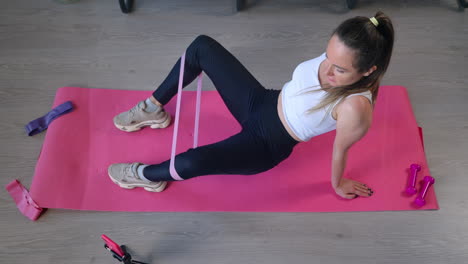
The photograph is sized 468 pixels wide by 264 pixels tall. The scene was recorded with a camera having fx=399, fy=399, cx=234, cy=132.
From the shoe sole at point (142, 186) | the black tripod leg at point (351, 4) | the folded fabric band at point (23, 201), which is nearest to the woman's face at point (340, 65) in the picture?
the shoe sole at point (142, 186)

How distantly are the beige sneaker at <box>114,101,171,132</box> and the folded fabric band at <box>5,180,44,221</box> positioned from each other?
426 mm

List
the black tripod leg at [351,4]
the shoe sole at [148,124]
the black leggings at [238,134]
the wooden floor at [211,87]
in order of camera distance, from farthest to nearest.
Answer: the black tripod leg at [351,4] < the shoe sole at [148,124] < the wooden floor at [211,87] < the black leggings at [238,134]

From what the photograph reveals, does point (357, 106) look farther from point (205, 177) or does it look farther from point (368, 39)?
point (205, 177)

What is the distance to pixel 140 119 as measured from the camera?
1627 mm

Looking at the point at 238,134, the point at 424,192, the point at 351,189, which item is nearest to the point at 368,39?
the point at 238,134

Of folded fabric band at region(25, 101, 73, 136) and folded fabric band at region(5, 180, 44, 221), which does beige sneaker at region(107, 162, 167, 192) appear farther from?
folded fabric band at region(25, 101, 73, 136)

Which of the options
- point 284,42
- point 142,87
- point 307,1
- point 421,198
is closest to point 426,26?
point 307,1

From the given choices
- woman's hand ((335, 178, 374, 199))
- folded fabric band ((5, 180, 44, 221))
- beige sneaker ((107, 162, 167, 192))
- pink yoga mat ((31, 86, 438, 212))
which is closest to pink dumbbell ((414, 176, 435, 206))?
pink yoga mat ((31, 86, 438, 212))

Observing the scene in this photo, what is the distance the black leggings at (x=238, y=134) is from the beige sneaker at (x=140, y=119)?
25 centimetres

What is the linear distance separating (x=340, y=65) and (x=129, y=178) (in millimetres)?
873

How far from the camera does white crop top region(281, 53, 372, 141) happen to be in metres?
1.20

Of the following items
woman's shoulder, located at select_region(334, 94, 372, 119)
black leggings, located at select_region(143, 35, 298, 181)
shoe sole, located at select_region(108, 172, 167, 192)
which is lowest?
shoe sole, located at select_region(108, 172, 167, 192)

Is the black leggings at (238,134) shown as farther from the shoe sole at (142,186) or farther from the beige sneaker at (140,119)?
the beige sneaker at (140,119)

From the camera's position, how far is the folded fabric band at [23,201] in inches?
57.4
